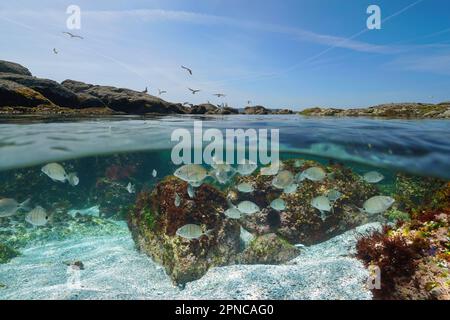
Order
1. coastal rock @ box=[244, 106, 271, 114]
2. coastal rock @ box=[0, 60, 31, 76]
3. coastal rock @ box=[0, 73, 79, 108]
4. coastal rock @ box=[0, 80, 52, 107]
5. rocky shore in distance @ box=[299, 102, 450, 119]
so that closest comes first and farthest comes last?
coastal rock @ box=[0, 80, 52, 107]
rocky shore in distance @ box=[299, 102, 450, 119]
coastal rock @ box=[0, 73, 79, 108]
coastal rock @ box=[0, 60, 31, 76]
coastal rock @ box=[244, 106, 271, 114]

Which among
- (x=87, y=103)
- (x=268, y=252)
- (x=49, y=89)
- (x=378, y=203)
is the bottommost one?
(x=268, y=252)

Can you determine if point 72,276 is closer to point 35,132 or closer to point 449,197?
point 35,132

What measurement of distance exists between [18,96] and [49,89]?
3.21 meters

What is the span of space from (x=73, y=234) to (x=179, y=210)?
7.53 m

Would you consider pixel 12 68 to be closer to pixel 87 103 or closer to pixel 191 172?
pixel 87 103

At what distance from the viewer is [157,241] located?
9.81 m

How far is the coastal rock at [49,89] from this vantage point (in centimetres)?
2211

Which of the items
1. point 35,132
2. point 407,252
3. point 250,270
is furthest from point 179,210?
point 35,132

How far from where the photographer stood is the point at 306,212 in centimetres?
1095

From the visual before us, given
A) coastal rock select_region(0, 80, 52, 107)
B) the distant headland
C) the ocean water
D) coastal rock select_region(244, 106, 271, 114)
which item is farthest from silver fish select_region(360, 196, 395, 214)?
coastal rock select_region(244, 106, 271, 114)

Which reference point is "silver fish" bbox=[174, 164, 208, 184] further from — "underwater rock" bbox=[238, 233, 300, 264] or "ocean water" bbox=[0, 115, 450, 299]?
"underwater rock" bbox=[238, 233, 300, 264]

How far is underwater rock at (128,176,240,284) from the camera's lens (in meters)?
8.60

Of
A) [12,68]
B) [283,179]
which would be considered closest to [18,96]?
[12,68]
